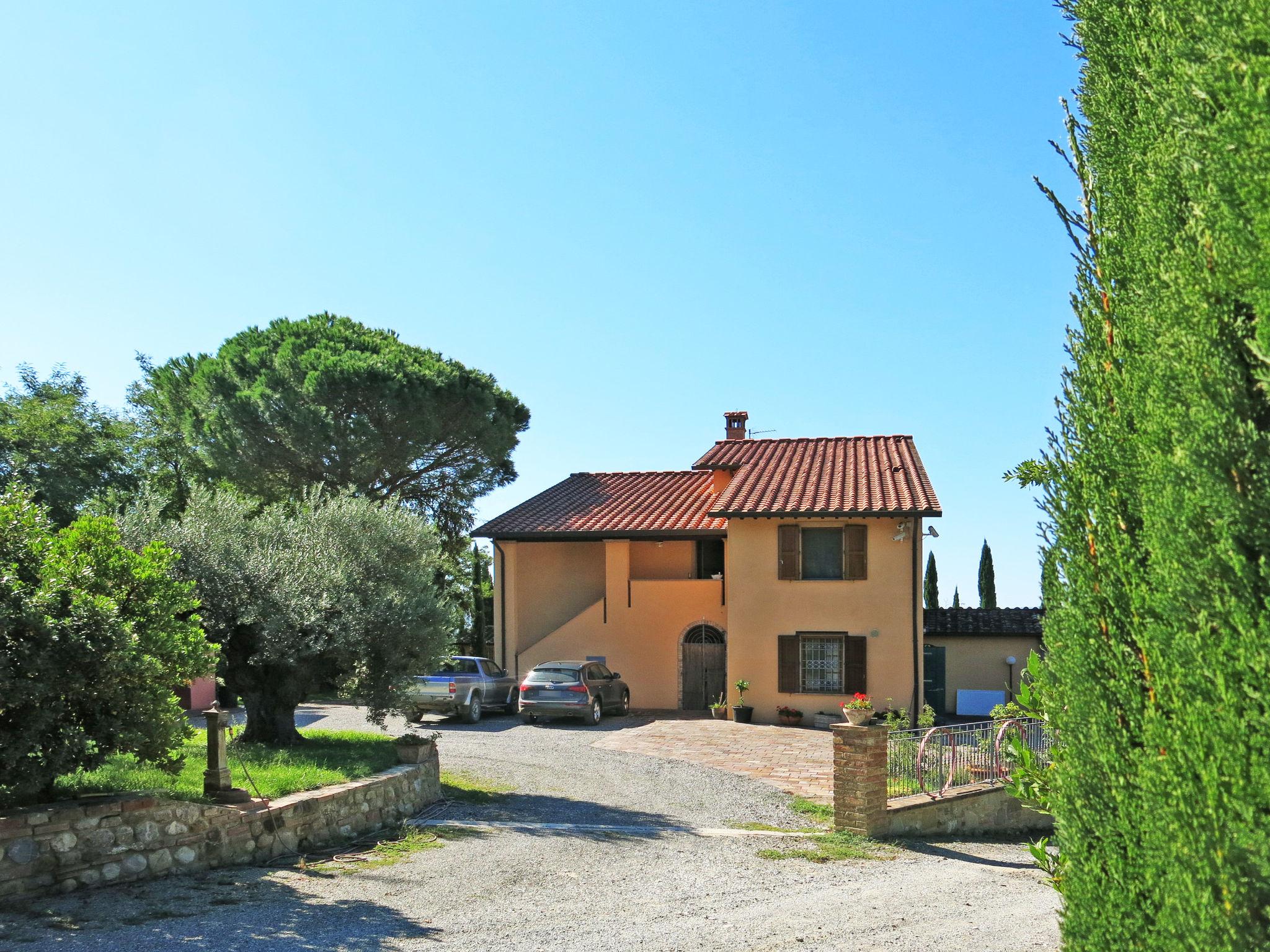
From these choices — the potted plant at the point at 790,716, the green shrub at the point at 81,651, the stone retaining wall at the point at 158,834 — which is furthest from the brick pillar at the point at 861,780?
the potted plant at the point at 790,716

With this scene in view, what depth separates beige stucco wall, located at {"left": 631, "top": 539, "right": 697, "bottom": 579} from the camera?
85.7ft

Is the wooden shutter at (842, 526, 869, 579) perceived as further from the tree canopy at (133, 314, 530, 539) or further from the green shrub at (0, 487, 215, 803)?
the green shrub at (0, 487, 215, 803)

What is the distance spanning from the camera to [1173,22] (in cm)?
283

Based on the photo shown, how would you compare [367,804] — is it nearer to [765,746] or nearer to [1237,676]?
[765,746]

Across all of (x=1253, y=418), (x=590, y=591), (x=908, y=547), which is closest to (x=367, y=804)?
(x=1253, y=418)

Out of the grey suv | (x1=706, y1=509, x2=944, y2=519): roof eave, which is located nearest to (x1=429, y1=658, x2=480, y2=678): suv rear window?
the grey suv

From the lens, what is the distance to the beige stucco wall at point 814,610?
21.8 metres

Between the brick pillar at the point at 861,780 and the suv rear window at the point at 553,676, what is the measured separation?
33.8 feet

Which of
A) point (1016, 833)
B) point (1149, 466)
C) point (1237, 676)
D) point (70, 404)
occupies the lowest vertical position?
point (1016, 833)

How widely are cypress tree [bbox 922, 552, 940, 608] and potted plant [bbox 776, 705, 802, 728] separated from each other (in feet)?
48.5

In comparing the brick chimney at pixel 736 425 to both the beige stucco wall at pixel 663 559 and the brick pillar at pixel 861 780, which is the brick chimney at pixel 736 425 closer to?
the beige stucco wall at pixel 663 559

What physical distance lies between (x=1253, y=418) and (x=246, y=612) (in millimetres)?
11946

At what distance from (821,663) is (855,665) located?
0.75 m

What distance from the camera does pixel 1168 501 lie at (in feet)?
8.38
